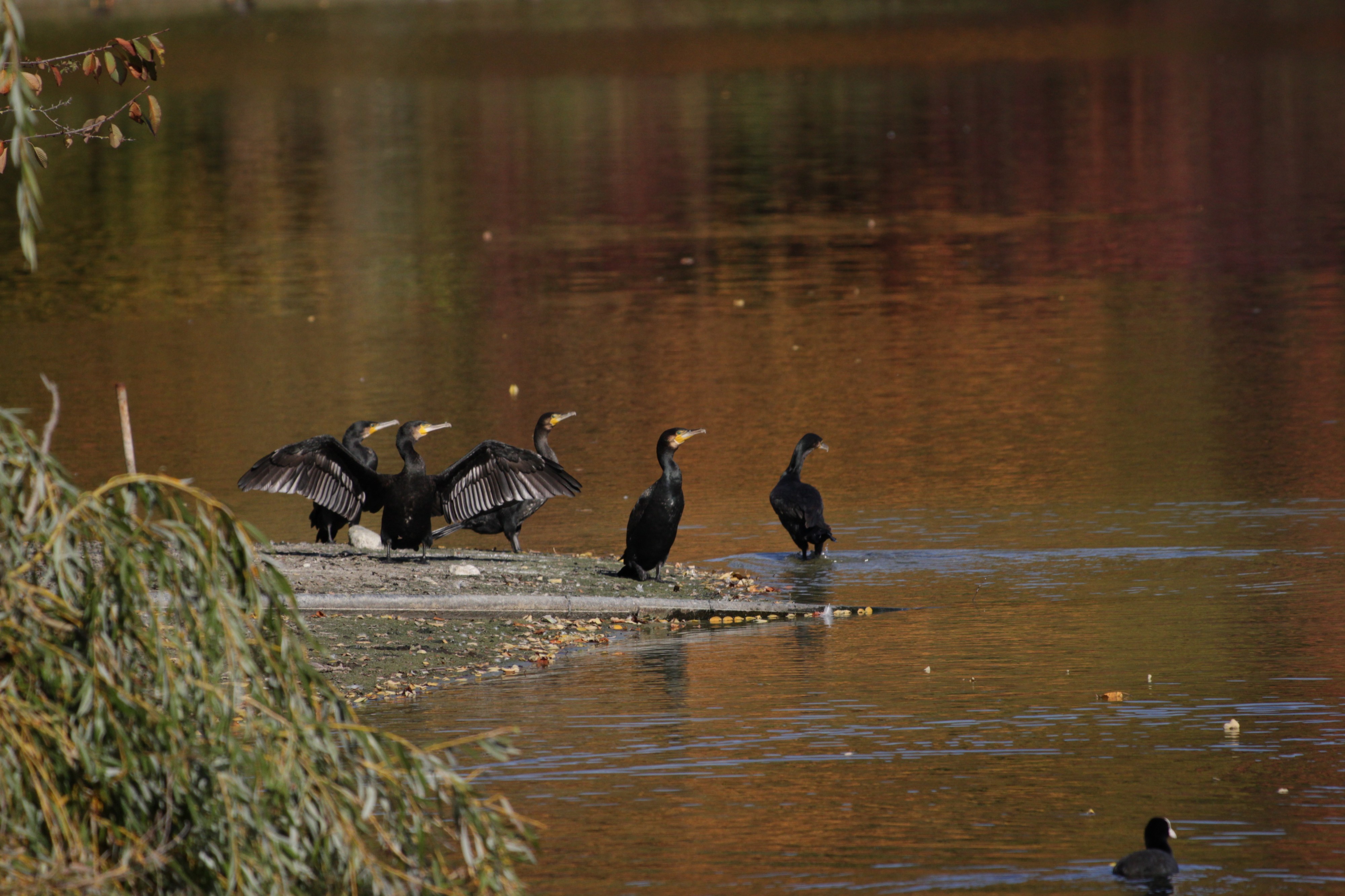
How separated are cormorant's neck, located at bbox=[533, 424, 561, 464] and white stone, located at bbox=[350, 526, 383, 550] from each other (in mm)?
1339

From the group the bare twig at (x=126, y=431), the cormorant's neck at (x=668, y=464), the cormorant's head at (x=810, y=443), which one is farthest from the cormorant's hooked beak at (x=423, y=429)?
the cormorant's head at (x=810, y=443)

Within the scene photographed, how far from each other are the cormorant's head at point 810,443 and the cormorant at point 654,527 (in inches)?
83.0

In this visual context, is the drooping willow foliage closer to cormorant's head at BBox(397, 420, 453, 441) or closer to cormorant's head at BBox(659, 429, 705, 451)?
cormorant's head at BBox(659, 429, 705, 451)

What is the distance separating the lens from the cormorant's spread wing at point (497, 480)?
535 inches

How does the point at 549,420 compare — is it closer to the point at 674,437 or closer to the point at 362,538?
the point at 362,538

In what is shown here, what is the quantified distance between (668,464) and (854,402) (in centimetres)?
644

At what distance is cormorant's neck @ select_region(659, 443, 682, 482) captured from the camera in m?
13.5

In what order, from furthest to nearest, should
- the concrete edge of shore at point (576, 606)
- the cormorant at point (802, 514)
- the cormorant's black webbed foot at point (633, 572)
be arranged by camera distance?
the cormorant at point (802, 514)
the cormorant's black webbed foot at point (633, 572)
the concrete edge of shore at point (576, 606)

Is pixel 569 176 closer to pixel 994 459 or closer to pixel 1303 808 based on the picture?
pixel 994 459

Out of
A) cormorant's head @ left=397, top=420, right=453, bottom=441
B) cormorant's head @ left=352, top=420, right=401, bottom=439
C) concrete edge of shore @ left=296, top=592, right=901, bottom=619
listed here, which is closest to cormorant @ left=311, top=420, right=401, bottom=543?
cormorant's head @ left=352, top=420, right=401, bottom=439

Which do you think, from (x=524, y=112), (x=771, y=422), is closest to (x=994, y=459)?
(x=771, y=422)

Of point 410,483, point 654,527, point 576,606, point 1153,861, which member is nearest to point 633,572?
point 654,527

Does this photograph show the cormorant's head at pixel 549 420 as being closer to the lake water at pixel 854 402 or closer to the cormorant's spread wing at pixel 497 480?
the lake water at pixel 854 402

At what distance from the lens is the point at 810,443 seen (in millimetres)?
15688
